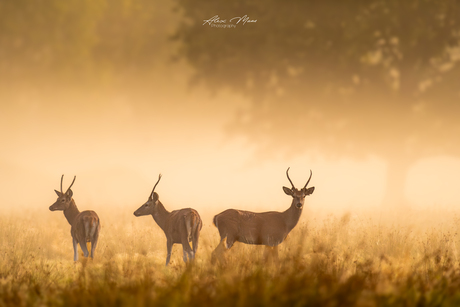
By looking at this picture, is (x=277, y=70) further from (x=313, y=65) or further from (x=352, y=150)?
(x=352, y=150)

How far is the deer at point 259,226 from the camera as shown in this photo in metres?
9.83

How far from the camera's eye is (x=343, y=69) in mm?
26641

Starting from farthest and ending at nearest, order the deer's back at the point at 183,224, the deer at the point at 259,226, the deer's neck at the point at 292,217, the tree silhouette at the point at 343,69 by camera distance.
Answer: the tree silhouette at the point at 343,69 < the deer's neck at the point at 292,217 < the deer's back at the point at 183,224 < the deer at the point at 259,226

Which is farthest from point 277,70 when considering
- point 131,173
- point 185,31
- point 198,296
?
point 198,296

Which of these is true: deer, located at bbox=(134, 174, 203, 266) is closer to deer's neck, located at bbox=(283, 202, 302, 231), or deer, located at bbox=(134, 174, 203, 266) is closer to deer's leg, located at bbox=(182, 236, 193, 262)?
deer's leg, located at bbox=(182, 236, 193, 262)

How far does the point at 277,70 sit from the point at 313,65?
7.05ft

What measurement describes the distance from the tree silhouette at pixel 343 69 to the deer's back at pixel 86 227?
1788 cm

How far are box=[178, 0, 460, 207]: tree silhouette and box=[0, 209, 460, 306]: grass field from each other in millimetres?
12949

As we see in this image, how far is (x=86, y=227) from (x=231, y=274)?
18.0 ft

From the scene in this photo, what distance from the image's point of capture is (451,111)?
86.7ft

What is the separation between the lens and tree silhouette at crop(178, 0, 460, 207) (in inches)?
1021
